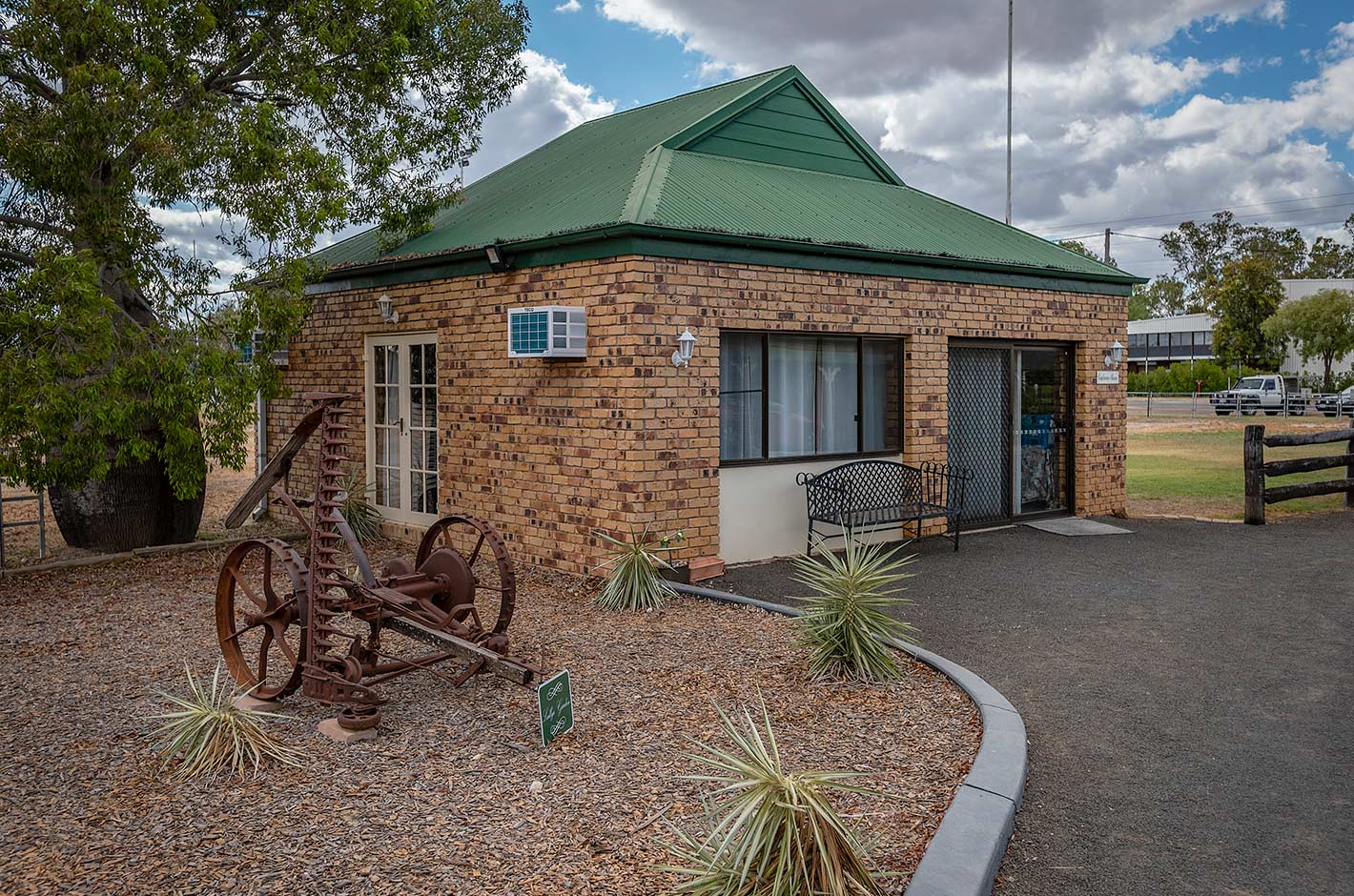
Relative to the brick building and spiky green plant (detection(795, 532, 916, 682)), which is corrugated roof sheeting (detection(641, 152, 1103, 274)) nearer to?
the brick building

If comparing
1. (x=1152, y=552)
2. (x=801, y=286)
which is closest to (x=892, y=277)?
(x=801, y=286)

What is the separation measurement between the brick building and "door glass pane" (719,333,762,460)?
0.07 ft

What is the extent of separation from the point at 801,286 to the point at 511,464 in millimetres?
3187

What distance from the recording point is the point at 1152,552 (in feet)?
34.8

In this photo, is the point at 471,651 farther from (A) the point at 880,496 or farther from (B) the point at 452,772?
(A) the point at 880,496

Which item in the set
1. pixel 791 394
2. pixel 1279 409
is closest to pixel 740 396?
pixel 791 394

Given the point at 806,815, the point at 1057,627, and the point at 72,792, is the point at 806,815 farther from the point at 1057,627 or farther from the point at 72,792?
the point at 1057,627

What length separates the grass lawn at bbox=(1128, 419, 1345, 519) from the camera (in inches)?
574

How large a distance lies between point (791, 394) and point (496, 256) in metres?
3.09

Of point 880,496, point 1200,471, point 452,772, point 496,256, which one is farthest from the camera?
point 1200,471

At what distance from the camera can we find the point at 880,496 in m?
10.4

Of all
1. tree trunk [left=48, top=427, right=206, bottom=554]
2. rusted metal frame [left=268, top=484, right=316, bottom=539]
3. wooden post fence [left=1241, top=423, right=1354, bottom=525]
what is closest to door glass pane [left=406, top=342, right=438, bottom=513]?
tree trunk [left=48, top=427, right=206, bottom=554]

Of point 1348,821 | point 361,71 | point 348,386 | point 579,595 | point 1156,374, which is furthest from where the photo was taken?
point 1156,374

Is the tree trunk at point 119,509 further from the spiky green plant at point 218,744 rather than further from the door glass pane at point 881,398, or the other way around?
the door glass pane at point 881,398
